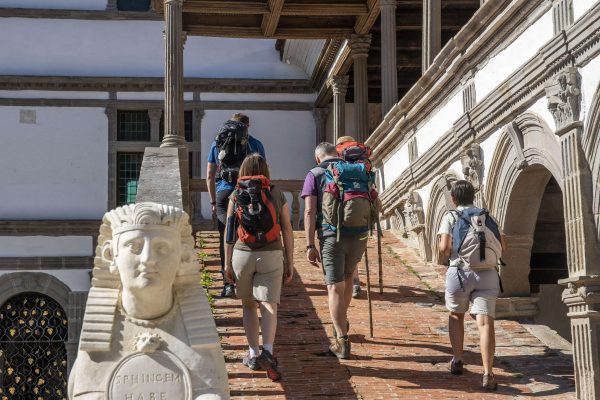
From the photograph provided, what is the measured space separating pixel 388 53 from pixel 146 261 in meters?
12.9

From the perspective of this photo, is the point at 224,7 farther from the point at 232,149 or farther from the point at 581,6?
the point at 581,6

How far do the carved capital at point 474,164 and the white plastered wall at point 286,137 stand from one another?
13777mm

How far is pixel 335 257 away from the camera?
28.1 feet

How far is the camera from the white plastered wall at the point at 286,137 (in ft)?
85.1

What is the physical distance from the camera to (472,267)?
320 inches

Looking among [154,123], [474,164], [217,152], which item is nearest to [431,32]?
[474,164]

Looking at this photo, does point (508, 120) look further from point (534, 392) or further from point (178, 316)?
point (178, 316)

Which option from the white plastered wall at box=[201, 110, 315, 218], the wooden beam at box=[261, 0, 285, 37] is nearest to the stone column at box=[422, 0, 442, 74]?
the wooden beam at box=[261, 0, 285, 37]

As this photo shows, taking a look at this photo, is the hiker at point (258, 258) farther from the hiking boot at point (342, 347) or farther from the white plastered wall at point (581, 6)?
the white plastered wall at point (581, 6)

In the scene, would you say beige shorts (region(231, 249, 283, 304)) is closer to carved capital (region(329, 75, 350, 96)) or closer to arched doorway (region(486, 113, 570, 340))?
arched doorway (region(486, 113, 570, 340))

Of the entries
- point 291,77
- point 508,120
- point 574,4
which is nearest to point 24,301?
point 291,77

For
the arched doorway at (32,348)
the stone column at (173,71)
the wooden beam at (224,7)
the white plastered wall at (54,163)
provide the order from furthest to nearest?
the white plastered wall at (54,163) < the arched doorway at (32,348) < the wooden beam at (224,7) < the stone column at (173,71)

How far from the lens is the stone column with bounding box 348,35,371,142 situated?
20.2 metres

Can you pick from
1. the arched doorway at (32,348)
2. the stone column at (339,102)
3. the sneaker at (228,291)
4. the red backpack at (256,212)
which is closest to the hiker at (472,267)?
the red backpack at (256,212)
